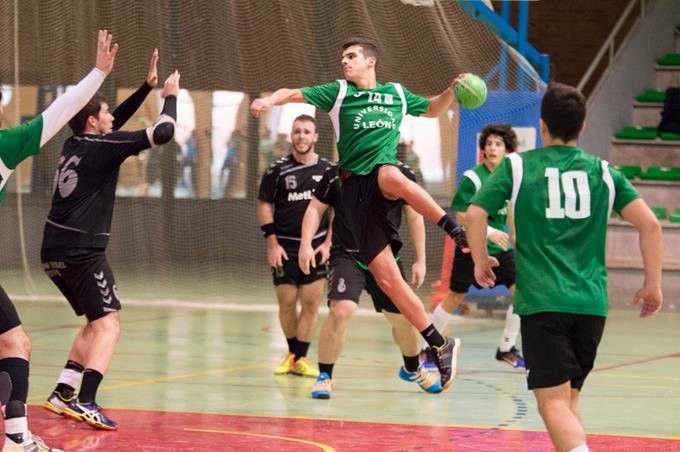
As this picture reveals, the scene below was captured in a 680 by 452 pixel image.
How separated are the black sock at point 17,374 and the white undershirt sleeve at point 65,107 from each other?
1132 mm

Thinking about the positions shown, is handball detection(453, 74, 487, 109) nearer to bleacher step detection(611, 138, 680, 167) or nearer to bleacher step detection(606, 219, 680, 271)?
bleacher step detection(606, 219, 680, 271)

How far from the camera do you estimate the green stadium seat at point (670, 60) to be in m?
21.3

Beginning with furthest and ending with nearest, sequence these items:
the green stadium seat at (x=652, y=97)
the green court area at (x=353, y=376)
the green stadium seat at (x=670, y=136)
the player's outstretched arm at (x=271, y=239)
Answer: the green stadium seat at (x=652, y=97) → the green stadium seat at (x=670, y=136) → the player's outstretched arm at (x=271, y=239) → the green court area at (x=353, y=376)

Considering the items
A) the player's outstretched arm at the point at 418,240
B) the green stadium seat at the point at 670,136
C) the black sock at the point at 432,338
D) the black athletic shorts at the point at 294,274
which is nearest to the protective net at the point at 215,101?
the green stadium seat at the point at 670,136

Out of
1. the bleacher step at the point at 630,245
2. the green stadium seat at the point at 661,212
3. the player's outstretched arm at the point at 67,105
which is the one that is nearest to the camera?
the player's outstretched arm at the point at 67,105

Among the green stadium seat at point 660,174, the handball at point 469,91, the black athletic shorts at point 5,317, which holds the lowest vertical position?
the green stadium seat at point 660,174

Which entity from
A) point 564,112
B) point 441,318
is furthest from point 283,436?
point 441,318

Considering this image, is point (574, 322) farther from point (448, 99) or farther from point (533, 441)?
point (448, 99)

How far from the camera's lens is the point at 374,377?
11047 millimetres

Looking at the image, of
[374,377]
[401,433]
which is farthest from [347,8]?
[401,433]

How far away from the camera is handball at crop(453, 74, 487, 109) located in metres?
8.57

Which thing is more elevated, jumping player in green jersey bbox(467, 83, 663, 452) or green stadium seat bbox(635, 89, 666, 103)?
jumping player in green jersey bbox(467, 83, 663, 452)

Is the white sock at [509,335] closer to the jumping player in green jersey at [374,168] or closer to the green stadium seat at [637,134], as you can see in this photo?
the jumping player in green jersey at [374,168]

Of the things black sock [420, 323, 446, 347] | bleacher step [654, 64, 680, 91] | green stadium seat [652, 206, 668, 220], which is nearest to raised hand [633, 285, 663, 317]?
black sock [420, 323, 446, 347]
